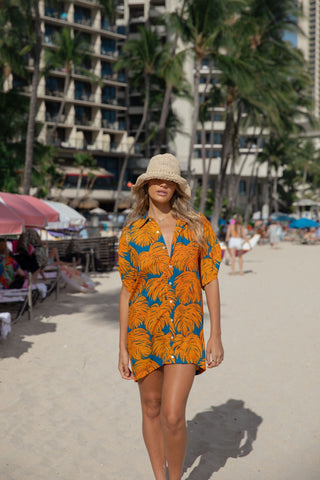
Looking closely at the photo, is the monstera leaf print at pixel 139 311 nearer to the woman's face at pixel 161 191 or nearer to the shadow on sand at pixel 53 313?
the woman's face at pixel 161 191

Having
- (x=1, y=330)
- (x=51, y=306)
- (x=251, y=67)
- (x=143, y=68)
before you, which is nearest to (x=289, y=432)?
(x=1, y=330)

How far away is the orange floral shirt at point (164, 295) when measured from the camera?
2.77m

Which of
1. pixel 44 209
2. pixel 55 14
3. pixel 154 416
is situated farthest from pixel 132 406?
pixel 55 14

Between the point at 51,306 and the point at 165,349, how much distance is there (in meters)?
7.32

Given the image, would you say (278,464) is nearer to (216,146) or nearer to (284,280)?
(284,280)

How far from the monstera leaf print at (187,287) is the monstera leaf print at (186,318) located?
3cm

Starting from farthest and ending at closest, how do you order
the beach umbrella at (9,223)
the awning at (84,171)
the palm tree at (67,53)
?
the awning at (84,171) < the palm tree at (67,53) < the beach umbrella at (9,223)

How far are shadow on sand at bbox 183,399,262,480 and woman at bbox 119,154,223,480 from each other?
0.77 metres

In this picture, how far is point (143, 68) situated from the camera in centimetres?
3934

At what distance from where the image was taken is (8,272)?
29.3 feet

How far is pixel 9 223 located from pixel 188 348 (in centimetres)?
459

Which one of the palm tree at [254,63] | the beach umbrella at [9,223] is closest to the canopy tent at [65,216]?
the beach umbrella at [9,223]

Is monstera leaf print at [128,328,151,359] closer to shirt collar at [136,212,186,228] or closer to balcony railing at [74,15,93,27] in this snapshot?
shirt collar at [136,212,186,228]

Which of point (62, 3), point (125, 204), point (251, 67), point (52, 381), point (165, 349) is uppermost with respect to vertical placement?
point (62, 3)
